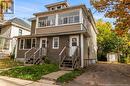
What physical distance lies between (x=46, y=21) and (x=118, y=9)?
9.61 metres

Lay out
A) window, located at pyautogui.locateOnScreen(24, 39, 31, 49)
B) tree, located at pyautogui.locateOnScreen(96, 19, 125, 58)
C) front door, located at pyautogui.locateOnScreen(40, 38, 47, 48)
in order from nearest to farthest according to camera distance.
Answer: front door, located at pyautogui.locateOnScreen(40, 38, 47, 48) → window, located at pyautogui.locateOnScreen(24, 39, 31, 49) → tree, located at pyautogui.locateOnScreen(96, 19, 125, 58)

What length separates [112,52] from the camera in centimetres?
3102

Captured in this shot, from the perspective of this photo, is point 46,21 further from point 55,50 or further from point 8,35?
point 8,35

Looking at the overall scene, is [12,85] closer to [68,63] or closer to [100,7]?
[68,63]

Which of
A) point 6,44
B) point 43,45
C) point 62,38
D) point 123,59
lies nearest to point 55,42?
point 62,38

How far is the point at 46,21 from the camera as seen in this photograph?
19.7 m

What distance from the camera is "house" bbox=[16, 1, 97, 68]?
51.9 ft

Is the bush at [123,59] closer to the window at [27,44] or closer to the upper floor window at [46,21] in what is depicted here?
the upper floor window at [46,21]

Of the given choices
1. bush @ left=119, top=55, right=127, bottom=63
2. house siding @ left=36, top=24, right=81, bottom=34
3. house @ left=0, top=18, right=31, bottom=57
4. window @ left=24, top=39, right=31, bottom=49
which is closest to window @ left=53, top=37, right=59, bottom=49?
house siding @ left=36, top=24, right=81, bottom=34

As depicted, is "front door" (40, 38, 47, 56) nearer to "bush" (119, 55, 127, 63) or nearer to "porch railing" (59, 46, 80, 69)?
"porch railing" (59, 46, 80, 69)

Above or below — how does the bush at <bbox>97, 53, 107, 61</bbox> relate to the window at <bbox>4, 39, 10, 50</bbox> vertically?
below

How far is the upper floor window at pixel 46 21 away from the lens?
63.0ft

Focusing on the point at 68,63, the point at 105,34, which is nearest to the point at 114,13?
the point at 68,63

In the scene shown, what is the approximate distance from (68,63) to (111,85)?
22.0 ft
